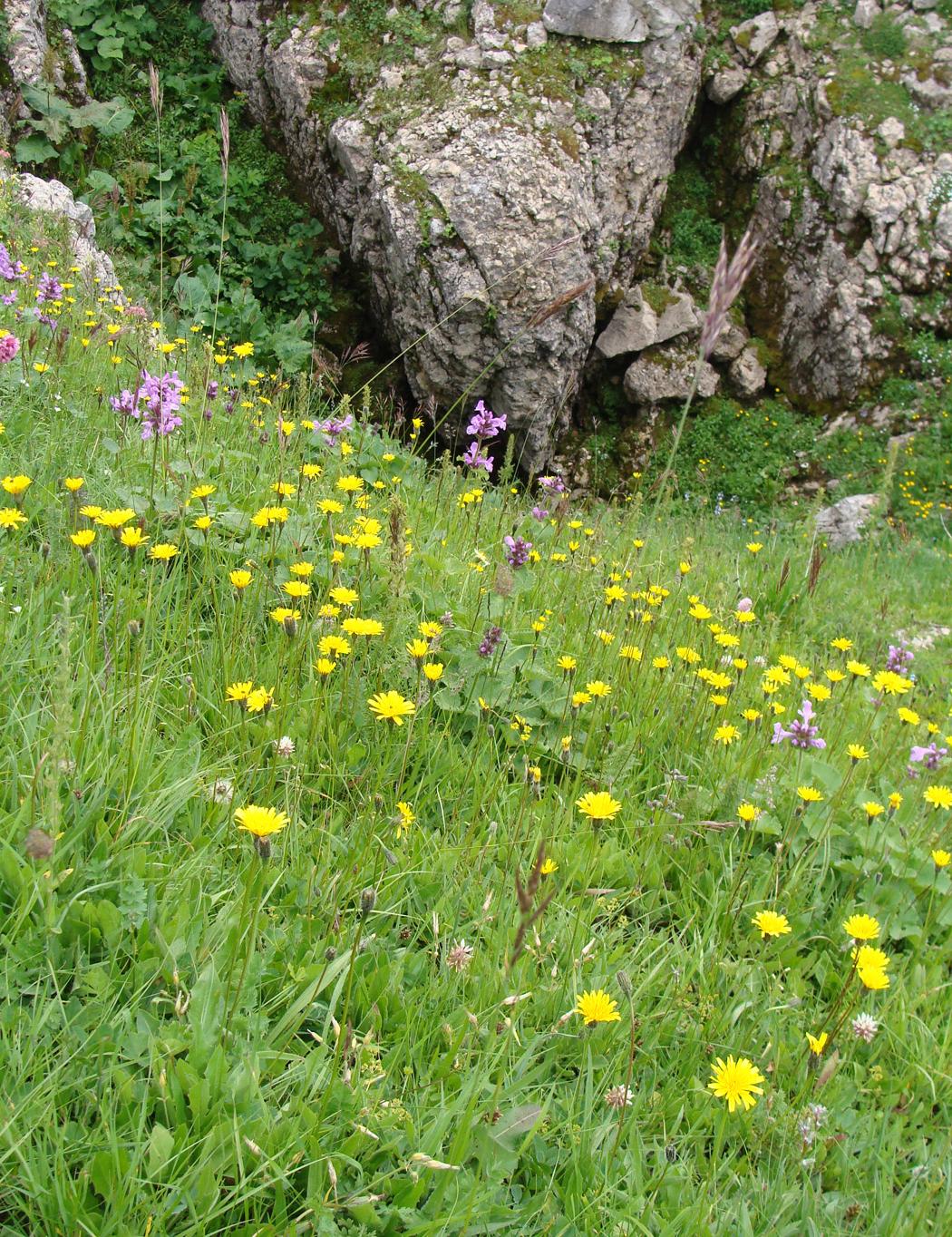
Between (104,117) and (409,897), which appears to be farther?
(104,117)

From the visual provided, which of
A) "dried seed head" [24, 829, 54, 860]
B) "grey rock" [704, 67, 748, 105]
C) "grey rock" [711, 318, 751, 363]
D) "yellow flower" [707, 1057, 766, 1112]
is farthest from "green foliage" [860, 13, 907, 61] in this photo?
"dried seed head" [24, 829, 54, 860]

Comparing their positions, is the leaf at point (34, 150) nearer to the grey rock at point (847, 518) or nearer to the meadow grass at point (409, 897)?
the meadow grass at point (409, 897)

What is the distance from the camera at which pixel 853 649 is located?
428 centimetres

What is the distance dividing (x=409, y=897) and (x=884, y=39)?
36.1 ft

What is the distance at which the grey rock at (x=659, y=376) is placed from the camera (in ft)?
28.0

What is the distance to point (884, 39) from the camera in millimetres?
9203

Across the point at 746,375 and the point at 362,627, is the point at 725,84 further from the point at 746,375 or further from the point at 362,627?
the point at 362,627

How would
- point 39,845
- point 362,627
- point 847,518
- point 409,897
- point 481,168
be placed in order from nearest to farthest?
point 39,845, point 409,897, point 362,627, point 481,168, point 847,518

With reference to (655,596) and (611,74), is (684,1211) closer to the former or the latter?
(655,596)

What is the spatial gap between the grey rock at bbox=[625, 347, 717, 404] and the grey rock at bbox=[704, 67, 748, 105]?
2.93 metres

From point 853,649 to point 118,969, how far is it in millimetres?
3837

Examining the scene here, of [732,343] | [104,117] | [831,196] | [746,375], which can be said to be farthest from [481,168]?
[831,196]

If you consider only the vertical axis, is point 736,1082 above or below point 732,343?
below

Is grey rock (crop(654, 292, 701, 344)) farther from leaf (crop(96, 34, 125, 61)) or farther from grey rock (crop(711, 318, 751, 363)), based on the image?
leaf (crop(96, 34, 125, 61))
